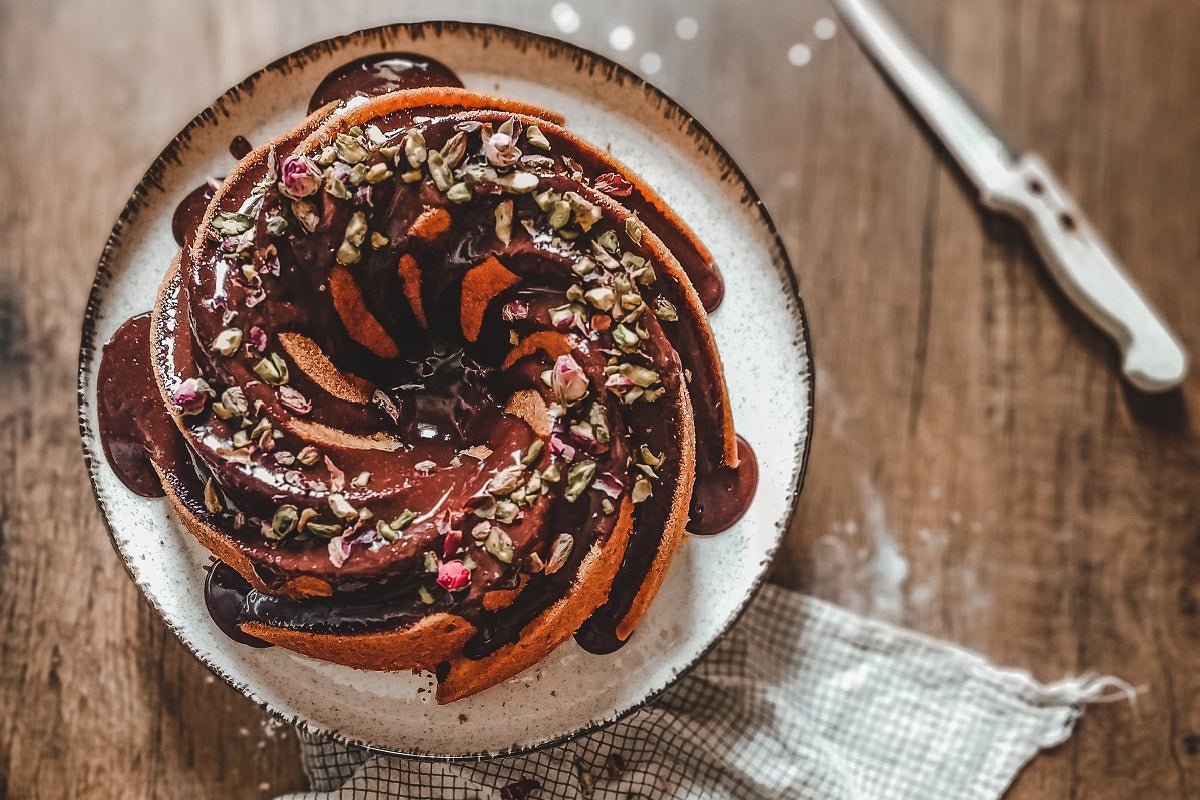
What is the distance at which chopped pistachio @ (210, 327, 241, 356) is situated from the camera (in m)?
1.59

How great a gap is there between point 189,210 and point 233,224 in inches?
10.9

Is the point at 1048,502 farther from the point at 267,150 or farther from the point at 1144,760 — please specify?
the point at 267,150

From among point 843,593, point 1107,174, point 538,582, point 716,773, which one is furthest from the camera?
point 1107,174

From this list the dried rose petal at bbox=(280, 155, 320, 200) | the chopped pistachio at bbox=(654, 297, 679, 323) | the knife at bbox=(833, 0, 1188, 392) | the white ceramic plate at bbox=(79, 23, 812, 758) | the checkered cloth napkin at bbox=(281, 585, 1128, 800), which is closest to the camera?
the dried rose petal at bbox=(280, 155, 320, 200)

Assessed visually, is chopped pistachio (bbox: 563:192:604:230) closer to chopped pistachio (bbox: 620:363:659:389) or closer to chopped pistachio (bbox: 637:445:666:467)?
chopped pistachio (bbox: 620:363:659:389)

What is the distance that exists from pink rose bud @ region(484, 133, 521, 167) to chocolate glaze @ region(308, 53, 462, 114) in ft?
1.07

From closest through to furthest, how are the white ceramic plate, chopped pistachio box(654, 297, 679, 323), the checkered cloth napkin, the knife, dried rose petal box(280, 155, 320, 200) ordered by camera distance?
dried rose petal box(280, 155, 320, 200), chopped pistachio box(654, 297, 679, 323), the white ceramic plate, the checkered cloth napkin, the knife

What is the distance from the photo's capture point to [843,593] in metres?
2.34

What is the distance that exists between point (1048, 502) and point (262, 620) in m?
1.74

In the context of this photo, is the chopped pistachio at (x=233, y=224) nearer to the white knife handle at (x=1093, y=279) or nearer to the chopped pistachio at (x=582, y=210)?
the chopped pistachio at (x=582, y=210)

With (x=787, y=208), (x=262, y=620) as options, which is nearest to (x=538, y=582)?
(x=262, y=620)

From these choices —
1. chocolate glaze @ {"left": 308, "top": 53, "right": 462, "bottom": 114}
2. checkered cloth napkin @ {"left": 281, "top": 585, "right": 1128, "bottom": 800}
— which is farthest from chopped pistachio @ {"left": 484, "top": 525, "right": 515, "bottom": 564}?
chocolate glaze @ {"left": 308, "top": 53, "right": 462, "bottom": 114}

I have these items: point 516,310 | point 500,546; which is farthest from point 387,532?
point 516,310

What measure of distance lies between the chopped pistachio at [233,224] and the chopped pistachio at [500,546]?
61cm
